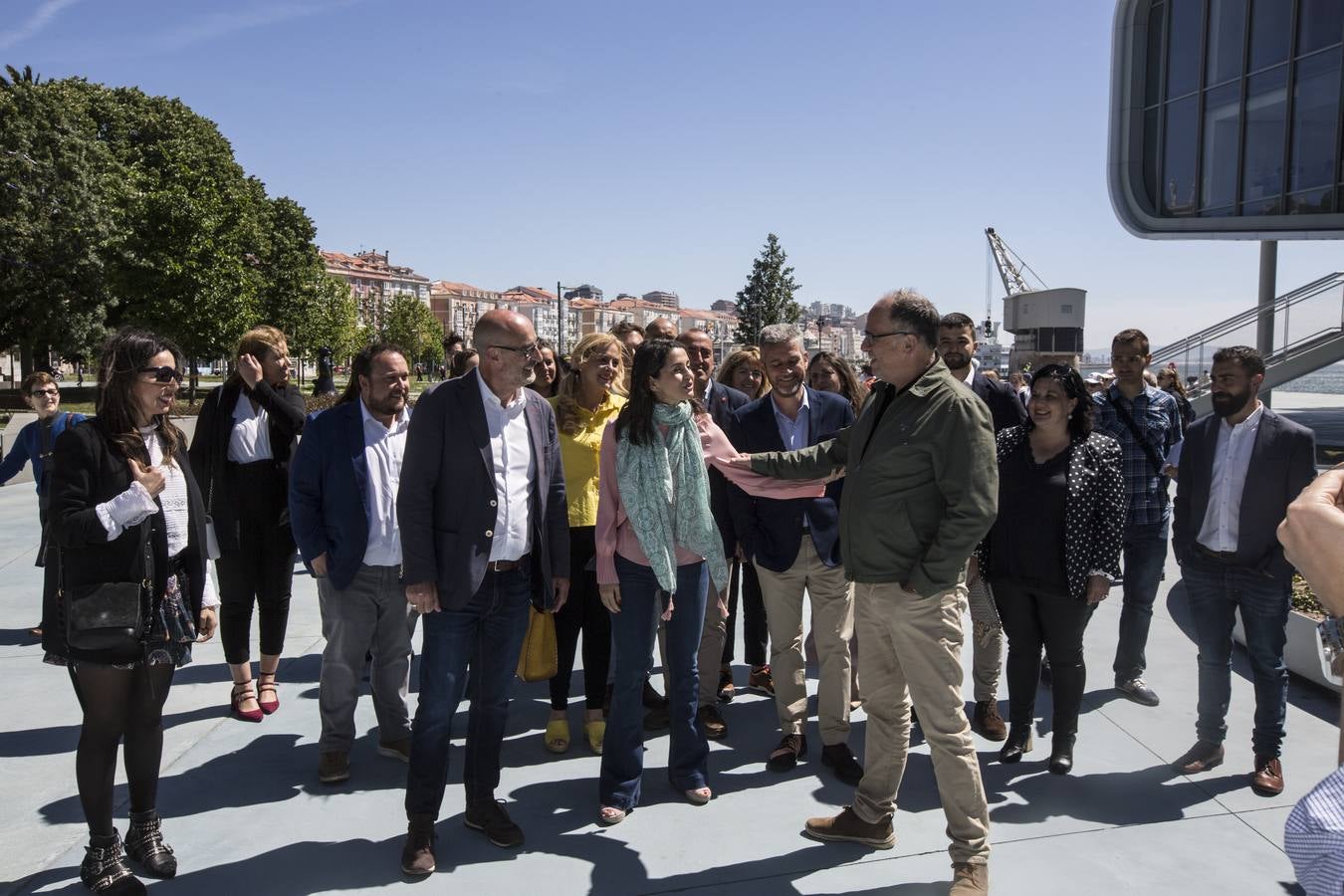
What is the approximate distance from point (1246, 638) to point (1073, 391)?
1.33m

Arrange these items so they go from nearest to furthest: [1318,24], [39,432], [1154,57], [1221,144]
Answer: [39,432] → [1318,24] → [1221,144] → [1154,57]

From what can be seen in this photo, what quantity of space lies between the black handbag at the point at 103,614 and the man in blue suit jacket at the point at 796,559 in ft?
7.79

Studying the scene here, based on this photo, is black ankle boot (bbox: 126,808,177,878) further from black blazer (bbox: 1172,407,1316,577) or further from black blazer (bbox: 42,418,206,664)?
black blazer (bbox: 1172,407,1316,577)

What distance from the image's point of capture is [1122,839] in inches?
129

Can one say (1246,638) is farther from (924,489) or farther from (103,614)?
(103,614)

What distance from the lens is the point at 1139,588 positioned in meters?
4.92

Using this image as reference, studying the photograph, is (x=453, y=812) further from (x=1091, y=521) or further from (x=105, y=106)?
(x=105, y=106)

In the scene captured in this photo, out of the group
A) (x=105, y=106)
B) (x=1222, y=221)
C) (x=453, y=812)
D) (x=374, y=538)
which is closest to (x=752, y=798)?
(x=453, y=812)

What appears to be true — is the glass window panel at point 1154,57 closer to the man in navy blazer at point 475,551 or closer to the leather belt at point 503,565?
the man in navy blazer at point 475,551

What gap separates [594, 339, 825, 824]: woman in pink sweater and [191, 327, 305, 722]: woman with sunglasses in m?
1.97

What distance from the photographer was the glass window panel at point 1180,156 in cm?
2314

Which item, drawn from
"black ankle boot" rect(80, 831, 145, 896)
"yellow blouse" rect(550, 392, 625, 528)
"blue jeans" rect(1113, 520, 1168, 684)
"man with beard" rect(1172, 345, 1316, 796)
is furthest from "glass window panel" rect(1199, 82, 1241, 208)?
"black ankle boot" rect(80, 831, 145, 896)

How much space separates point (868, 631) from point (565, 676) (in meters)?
1.70

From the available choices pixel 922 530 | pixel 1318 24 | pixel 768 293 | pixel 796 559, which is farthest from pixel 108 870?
pixel 768 293
